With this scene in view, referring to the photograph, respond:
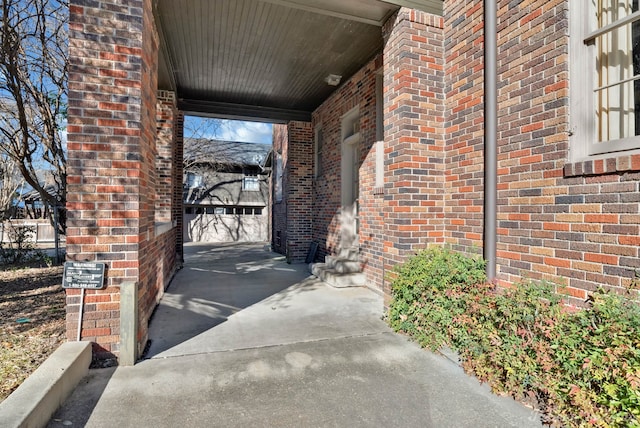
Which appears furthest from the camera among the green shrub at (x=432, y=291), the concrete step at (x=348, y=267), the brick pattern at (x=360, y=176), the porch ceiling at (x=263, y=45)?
the concrete step at (x=348, y=267)

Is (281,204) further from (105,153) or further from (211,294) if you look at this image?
(105,153)

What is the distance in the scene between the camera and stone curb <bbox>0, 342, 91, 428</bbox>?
1.87m

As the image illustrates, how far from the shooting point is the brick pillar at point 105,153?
9.61 feet

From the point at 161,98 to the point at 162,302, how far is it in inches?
176

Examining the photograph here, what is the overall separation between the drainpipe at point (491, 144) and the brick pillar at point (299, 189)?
6282mm

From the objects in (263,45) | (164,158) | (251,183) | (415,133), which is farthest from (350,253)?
(251,183)

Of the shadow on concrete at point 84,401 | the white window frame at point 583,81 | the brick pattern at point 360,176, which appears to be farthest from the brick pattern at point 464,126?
the shadow on concrete at point 84,401

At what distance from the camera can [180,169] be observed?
8430 mm

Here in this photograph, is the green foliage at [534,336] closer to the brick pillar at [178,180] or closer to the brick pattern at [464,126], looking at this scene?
the brick pattern at [464,126]

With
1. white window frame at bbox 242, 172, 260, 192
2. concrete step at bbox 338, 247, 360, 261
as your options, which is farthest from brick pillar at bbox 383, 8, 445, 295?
white window frame at bbox 242, 172, 260, 192

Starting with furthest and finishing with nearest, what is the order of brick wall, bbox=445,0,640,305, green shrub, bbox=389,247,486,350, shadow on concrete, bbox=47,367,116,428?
green shrub, bbox=389,247,486,350 → brick wall, bbox=445,0,640,305 → shadow on concrete, bbox=47,367,116,428

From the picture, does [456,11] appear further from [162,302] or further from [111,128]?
[162,302]

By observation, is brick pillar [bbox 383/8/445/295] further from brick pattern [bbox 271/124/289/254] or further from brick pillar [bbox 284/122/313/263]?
brick pattern [bbox 271/124/289/254]

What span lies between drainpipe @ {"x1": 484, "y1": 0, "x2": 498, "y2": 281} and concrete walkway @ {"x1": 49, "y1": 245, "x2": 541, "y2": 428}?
1.27 m
